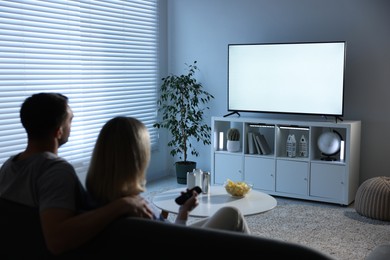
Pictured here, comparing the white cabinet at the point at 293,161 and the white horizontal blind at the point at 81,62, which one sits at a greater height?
the white horizontal blind at the point at 81,62

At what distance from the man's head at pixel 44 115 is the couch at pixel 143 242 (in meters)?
0.28

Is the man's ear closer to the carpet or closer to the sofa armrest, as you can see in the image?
the sofa armrest

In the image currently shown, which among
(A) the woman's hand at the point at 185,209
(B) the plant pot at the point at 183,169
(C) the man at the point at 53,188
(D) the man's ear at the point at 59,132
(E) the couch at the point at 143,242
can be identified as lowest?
(B) the plant pot at the point at 183,169

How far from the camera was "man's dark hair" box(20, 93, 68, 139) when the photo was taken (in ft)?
5.85

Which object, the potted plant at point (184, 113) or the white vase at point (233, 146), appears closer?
the white vase at point (233, 146)

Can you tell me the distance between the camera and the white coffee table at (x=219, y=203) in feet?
10.4

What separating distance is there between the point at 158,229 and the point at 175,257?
0.10 m

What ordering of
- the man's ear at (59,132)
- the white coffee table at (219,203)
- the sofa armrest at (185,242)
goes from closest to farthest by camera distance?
the sofa armrest at (185,242) → the man's ear at (59,132) → the white coffee table at (219,203)

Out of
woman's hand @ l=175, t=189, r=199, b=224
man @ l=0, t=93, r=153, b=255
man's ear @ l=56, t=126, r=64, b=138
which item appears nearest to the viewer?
man @ l=0, t=93, r=153, b=255

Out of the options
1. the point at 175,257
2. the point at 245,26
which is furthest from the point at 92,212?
the point at 245,26

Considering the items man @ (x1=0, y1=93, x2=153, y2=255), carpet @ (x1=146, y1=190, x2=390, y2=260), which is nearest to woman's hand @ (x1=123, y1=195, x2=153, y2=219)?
man @ (x1=0, y1=93, x2=153, y2=255)

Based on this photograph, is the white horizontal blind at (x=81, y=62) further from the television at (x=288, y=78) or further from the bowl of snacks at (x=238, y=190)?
the bowl of snacks at (x=238, y=190)

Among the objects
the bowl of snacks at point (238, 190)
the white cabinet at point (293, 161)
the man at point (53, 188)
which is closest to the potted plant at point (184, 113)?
the white cabinet at point (293, 161)

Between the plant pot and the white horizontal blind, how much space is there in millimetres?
525
